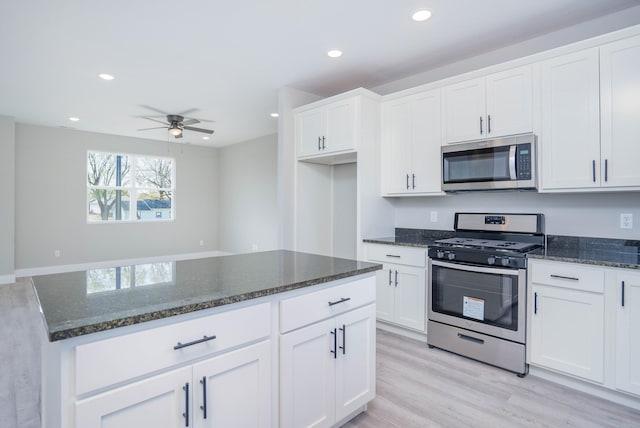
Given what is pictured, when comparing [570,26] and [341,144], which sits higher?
[570,26]

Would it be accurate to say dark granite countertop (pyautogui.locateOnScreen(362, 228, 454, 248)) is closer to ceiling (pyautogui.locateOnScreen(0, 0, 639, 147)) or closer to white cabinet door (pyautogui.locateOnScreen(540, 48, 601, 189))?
white cabinet door (pyautogui.locateOnScreen(540, 48, 601, 189))

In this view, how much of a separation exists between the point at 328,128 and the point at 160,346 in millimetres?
2895

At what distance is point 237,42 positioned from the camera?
3018mm

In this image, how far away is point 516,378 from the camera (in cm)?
247

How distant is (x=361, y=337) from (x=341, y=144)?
7.06ft

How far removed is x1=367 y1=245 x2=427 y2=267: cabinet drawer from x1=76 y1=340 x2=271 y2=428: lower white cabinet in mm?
1991

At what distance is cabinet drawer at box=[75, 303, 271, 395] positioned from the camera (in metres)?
1.00

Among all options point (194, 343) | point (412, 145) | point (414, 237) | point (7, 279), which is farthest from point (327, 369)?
point (7, 279)

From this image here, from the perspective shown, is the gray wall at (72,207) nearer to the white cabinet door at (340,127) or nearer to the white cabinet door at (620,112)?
the white cabinet door at (340,127)

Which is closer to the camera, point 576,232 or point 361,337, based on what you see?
point 361,337

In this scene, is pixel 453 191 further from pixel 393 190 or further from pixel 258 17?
→ pixel 258 17

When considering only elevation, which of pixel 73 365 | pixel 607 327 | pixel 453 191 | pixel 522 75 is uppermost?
pixel 522 75

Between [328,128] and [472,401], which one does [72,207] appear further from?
[472,401]

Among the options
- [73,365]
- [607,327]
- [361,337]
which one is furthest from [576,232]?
[73,365]
